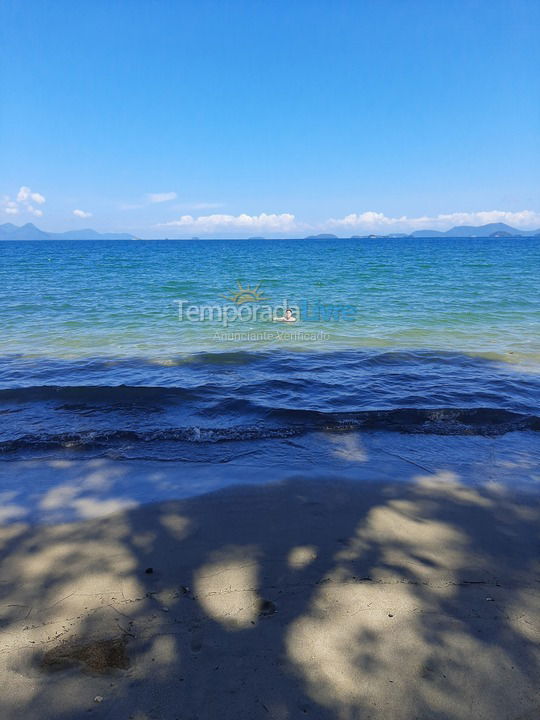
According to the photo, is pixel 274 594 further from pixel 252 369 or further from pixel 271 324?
pixel 271 324

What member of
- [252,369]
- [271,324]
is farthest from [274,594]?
[271,324]

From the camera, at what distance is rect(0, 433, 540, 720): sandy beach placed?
9.13ft

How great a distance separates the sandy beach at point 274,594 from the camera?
110 inches

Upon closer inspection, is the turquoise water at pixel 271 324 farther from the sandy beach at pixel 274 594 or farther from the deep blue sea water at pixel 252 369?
the sandy beach at pixel 274 594

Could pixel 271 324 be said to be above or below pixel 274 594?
below

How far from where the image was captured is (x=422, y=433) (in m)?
7.06

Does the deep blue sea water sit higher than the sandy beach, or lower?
lower

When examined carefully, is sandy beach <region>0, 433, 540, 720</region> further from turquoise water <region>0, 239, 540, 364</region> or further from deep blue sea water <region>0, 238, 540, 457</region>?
turquoise water <region>0, 239, 540, 364</region>

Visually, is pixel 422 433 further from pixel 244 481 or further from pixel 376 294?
pixel 376 294

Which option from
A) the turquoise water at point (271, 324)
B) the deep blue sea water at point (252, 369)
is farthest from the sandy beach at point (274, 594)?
the turquoise water at point (271, 324)

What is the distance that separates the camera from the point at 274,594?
363 cm

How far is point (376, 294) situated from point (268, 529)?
22.5 meters

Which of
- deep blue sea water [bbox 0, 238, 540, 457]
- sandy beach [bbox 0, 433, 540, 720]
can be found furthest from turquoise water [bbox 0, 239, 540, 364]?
sandy beach [bbox 0, 433, 540, 720]

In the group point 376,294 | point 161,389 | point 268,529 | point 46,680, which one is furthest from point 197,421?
point 376,294
